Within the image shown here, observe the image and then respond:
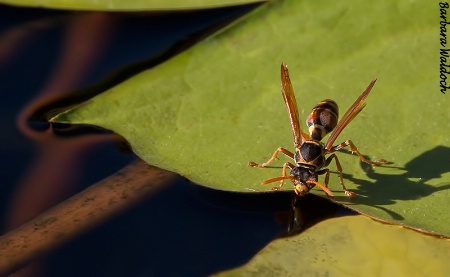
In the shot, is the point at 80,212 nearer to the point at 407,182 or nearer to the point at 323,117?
the point at 323,117

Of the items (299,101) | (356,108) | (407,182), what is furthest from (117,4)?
(407,182)

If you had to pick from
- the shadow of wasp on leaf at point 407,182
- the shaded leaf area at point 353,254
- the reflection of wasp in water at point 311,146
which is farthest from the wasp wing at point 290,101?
the shaded leaf area at point 353,254

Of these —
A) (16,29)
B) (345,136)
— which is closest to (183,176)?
(345,136)

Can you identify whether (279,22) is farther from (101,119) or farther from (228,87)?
(101,119)

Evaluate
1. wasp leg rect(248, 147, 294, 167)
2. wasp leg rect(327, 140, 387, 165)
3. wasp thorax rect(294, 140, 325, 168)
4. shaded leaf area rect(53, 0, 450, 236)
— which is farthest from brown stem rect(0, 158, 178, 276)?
wasp leg rect(327, 140, 387, 165)

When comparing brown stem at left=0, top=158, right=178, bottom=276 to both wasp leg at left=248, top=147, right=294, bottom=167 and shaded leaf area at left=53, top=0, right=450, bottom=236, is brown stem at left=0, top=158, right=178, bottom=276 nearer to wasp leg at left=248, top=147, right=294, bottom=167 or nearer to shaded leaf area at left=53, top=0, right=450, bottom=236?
shaded leaf area at left=53, top=0, right=450, bottom=236

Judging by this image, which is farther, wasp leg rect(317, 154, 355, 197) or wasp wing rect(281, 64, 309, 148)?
wasp wing rect(281, 64, 309, 148)
